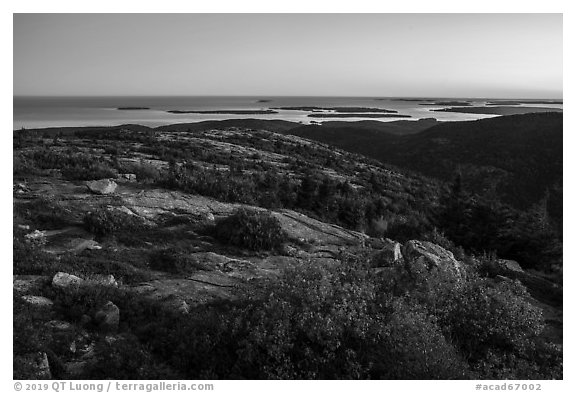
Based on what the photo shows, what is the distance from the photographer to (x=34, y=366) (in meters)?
5.59

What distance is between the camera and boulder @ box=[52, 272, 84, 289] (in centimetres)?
660

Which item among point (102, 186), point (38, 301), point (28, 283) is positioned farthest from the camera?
point (102, 186)

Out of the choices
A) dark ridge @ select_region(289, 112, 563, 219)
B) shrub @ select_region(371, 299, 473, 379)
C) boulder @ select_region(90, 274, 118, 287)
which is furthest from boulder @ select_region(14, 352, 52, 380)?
dark ridge @ select_region(289, 112, 563, 219)

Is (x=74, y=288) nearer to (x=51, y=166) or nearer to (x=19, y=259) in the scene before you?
(x=19, y=259)

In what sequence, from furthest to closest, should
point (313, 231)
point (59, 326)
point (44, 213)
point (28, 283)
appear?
point (313, 231) → point (44, 213) → point (28, 283) → point (59, 326)

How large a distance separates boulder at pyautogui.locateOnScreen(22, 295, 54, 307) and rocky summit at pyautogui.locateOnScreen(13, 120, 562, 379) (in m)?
0.03

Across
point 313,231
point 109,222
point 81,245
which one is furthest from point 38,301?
point 313,231

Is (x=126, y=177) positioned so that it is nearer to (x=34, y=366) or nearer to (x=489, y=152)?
(x=34, y=366)

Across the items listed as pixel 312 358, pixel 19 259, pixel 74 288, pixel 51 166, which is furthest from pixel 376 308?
pixel 51 166

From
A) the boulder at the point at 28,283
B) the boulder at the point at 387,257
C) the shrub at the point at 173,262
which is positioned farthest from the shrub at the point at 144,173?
the boulder at the point at 387,257

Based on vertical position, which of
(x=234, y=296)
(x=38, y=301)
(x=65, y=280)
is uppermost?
(x=65, y=280)

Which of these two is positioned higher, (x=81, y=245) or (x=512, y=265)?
(x=81, y=245)

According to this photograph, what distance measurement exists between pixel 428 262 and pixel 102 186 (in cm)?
786
